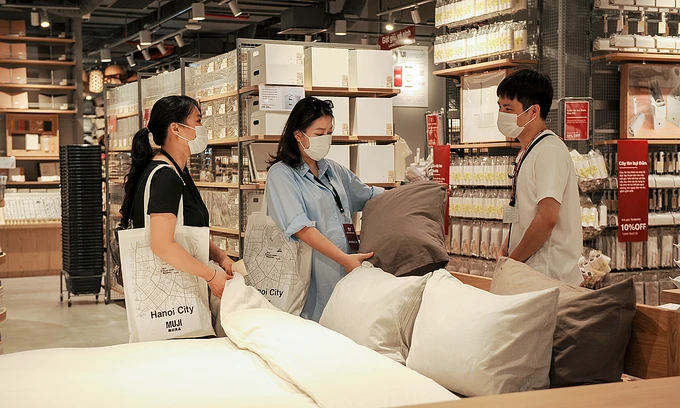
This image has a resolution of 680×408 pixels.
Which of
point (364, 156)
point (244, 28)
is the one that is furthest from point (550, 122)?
point (244, 28)

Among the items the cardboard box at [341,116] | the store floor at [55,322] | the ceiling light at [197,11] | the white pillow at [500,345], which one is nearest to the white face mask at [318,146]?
the white pillow at [500,345]

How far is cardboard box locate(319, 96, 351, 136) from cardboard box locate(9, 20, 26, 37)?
313 inches

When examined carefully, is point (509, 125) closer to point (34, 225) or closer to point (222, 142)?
point (222, 142)

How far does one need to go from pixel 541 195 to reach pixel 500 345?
1042 millimetres

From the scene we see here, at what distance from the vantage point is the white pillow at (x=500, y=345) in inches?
92.2

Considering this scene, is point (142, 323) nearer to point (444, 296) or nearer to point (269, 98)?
point (444, 296)

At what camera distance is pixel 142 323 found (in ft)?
10.6

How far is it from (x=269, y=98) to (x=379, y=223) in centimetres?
276

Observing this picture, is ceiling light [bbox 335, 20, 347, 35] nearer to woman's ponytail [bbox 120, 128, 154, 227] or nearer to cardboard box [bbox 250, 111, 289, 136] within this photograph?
cardboard box [bbox 250, 111, 289, 136]

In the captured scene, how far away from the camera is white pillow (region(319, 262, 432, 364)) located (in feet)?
9.52

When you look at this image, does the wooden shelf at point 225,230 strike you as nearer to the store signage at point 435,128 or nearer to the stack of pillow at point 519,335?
the store signage at point 435,128

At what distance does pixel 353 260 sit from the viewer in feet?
11.1

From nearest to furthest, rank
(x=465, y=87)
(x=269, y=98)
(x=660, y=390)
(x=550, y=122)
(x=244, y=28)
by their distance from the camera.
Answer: (x=660, y=390)
(x=269, y=98)
(x=550, y=122)
(x=465, y=87)
(x=244, y=28)

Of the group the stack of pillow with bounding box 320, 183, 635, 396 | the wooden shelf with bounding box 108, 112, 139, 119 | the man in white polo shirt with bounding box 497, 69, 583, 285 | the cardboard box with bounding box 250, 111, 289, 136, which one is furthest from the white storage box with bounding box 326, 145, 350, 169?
the wooden shelf with bounding box 108, 112, 139, 119
